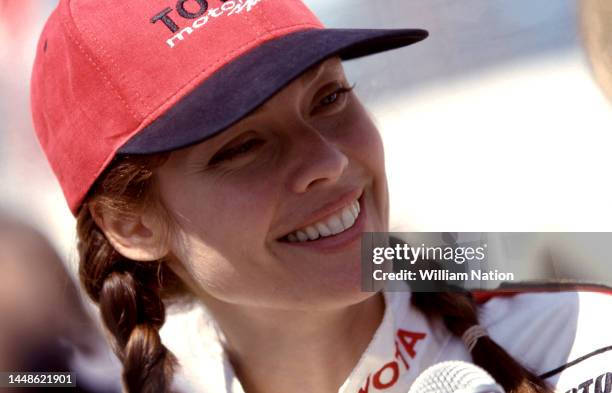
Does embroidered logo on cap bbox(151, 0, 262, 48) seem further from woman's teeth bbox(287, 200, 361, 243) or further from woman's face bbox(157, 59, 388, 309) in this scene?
woman's teeth bbox(287, 200, 361, 243)

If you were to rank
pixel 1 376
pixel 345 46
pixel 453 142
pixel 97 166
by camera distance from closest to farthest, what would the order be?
1. pixel 345 46
2. pixel 97 166
3. pixel 453 142
4. pixel 1 376

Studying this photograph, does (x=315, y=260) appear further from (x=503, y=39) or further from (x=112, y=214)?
(x=503, y=39)

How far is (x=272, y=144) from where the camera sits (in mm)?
867

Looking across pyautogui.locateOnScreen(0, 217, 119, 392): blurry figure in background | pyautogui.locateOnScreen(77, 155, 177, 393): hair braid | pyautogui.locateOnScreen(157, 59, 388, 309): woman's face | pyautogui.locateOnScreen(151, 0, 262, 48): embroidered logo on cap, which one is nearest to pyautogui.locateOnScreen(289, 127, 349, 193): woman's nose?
pyautogui.locateOnScreen(157, 59, 388, 309): woman's face

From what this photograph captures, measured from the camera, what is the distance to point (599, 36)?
38.0 inches

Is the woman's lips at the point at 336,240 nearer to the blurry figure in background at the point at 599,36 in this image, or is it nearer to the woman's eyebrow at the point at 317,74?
the woman's eyebrow at the point at 317,74

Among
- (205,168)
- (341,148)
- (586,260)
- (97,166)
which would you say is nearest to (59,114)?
(97,166)

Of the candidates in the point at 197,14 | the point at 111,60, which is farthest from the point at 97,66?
the point at 197,14

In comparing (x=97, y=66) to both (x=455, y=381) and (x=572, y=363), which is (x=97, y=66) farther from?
(x=572, y=363)

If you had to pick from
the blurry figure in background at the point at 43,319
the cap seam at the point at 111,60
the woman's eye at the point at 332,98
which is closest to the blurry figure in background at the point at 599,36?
the woman's eye at the point at 332,98

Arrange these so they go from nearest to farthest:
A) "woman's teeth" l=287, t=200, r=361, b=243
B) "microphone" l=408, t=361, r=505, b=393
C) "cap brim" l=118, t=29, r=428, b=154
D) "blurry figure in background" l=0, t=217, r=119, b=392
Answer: "microphone" l=408, t=361, r=505, b=393
"cap brim" l=118, t=29, r=428, b=154
"woman's teeth" l=287, t=200, r=361, b=243
"blurry figure in background" l=0, t=217, r=119, b=392

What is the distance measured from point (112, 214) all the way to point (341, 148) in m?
0.31

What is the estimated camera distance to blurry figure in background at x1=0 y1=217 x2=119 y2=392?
119 cm

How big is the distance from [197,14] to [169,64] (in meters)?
0.07
